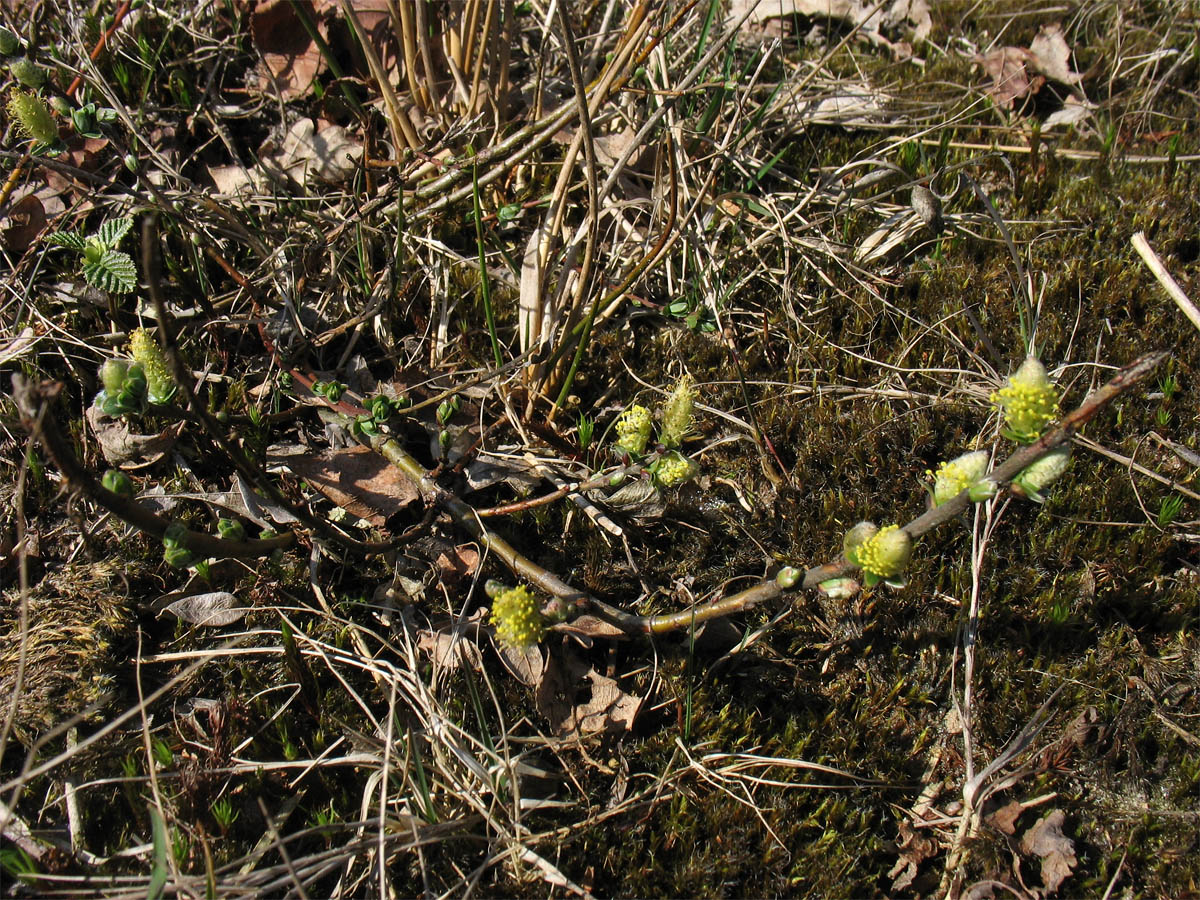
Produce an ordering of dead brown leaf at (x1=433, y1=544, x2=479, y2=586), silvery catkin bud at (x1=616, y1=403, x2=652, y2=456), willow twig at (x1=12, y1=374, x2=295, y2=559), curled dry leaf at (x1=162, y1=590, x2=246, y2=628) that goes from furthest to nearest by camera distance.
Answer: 1. dead brown leaf at (x1=433, y1=544, x2=479, y2=586)
2. curled dry leaf at (x1=162, y1=590, x2=246, y2=628)
3. silvery catkin bud at (x1=616, y1=403, x2=652, y2=456)
4. willow twig at (x1=12, y1=374, x2=295, y2=559)

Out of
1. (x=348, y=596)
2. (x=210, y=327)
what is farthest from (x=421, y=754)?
(x=210, y=327)

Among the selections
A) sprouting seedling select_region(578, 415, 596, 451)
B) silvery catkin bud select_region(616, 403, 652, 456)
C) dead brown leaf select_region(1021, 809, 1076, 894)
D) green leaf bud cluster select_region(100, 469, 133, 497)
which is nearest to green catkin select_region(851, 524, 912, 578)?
silvery catkin bud select_region(616, 403, 652, 456)

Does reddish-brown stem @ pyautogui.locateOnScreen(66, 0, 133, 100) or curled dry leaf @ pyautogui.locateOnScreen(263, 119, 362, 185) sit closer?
reddish-brown stem @ pyautogui.locateOnScreen(66, 0, 133, 100)

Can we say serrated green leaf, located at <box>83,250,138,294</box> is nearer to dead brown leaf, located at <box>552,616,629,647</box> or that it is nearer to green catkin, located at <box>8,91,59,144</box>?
green catkin, located at <box>8,91,59,144</box>

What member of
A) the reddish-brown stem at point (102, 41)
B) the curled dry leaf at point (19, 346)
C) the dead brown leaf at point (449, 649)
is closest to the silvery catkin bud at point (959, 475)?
the dead brown leaf at point (449, 649)

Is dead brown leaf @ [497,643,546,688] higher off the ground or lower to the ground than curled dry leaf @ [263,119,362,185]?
lower

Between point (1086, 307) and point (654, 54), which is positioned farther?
point (654, 54)

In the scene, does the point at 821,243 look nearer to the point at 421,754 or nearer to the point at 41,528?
the point at 421,754

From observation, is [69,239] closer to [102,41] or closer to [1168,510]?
[102,41]
